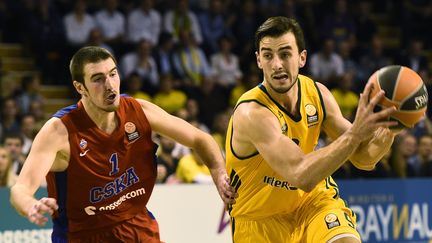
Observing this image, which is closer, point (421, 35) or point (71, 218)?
point (71, 218)

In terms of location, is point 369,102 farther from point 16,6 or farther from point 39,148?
point 16,6

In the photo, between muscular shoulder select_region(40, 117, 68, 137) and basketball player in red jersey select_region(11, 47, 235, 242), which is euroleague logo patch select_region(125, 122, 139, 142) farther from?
muscular shoulder select_region(40, 117, 68, 137)

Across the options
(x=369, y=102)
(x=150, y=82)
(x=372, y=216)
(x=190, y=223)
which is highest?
(x=369, y=102)

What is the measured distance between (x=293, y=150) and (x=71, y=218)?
1500mm

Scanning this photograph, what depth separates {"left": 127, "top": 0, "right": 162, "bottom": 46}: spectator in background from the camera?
13.2 m

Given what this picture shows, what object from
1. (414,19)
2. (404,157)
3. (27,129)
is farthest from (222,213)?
(414,19)

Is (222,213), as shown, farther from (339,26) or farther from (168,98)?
(339,26)

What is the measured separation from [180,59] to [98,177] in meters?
7.94

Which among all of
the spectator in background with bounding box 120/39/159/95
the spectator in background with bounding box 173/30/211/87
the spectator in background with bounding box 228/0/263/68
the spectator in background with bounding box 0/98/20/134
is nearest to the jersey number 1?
the spectator in background with bounding box 0/98/20/134

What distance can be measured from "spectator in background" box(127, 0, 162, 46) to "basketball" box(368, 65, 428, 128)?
343 inches

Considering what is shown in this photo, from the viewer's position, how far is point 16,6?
13062mm

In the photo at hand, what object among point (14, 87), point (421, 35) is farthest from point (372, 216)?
point (421, 35)

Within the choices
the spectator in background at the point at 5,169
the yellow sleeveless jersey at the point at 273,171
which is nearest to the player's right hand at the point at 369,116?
the yellow sleeveless jersey at the point at 273,171

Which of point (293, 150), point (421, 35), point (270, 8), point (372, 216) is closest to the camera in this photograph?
point (293, 150)
